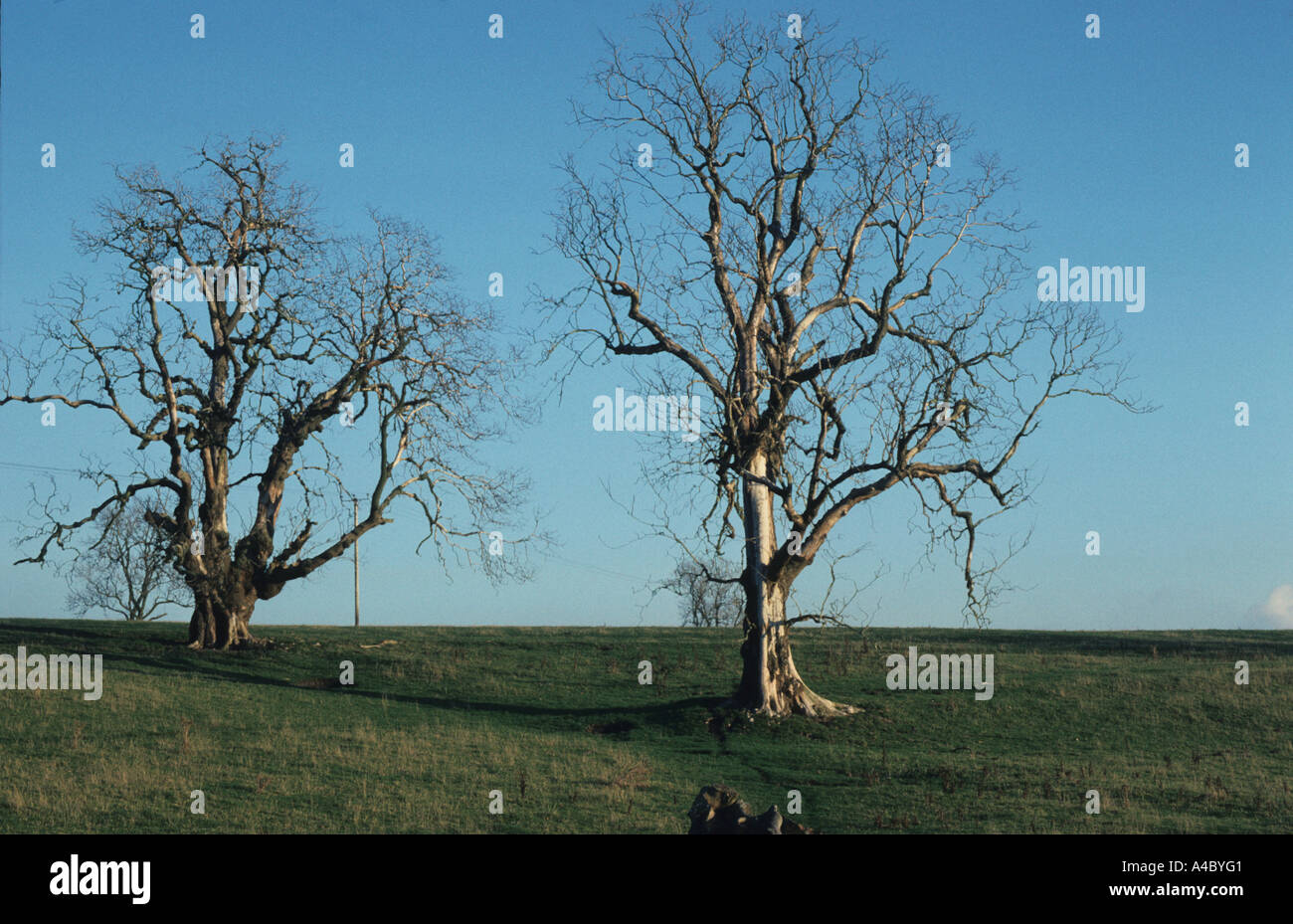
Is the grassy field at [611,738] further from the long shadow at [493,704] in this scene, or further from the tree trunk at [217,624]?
the tree trunk at [217,624]

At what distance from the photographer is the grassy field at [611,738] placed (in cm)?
1702

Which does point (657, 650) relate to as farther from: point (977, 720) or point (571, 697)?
point (977, 720)

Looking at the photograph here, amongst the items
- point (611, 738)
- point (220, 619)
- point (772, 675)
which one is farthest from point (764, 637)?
point (220, 619)

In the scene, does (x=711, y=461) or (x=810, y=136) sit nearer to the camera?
(x=711, y=461)

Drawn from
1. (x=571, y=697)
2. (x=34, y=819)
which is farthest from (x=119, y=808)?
(x=571, y=697)

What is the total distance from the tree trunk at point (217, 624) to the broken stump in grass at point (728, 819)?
82.0 ft

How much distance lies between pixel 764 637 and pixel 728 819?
44.9 feet

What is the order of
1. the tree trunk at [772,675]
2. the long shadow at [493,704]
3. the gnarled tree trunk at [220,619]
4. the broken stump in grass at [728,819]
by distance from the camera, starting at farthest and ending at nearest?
the gnarled tree trunk at [220,619]
the long shadow at [493,704]
the tree trunk at [772,675]
the broken stump in grass at [728,819]

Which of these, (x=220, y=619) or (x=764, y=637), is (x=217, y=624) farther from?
(x=764, y=637)

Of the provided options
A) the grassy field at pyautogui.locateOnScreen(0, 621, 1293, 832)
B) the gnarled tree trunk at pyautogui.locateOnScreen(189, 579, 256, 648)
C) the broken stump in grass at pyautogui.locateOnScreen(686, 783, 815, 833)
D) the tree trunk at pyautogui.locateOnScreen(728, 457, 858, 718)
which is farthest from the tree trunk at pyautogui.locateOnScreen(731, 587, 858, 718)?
the gnarled tree trunk at pyautogui.locateOnScreen(189, 579, 256, 648)

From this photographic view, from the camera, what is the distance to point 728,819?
511 inches

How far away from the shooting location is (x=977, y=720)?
27.0 m

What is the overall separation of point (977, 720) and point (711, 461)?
348 inches

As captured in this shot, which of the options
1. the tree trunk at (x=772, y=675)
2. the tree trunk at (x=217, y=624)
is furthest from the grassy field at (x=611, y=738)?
the tree trunk at (x=217, y=624)
